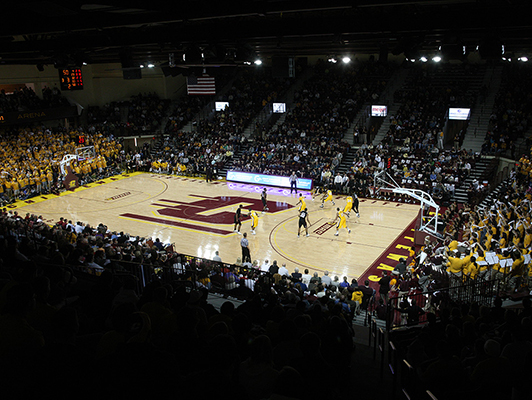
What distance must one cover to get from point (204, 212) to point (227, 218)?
5.66 feet

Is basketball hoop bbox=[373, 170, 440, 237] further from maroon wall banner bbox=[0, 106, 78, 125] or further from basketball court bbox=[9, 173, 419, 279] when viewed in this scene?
maroon wall banner bbox=[0, 106, 78, 125]

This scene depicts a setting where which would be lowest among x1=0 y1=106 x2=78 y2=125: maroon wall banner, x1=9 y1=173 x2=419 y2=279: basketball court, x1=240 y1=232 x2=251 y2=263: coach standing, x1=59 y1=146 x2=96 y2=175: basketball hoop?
x1=9 y1=173 x2=419 y2=279: basketball court

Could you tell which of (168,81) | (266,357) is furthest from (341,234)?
(168,81)

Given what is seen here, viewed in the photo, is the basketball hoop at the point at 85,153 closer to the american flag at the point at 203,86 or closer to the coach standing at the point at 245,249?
the american flag at the point at 203,86

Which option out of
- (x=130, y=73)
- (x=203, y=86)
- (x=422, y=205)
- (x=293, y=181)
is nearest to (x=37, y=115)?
(x=130, y=73)

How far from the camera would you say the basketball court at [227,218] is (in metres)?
17.8

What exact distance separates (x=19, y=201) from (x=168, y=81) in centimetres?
2236

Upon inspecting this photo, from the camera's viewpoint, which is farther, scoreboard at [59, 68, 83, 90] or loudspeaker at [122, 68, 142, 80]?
scoreboard at [59, 68, 83, 90]

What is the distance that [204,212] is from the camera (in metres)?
23.7

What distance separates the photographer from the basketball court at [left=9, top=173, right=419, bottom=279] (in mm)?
17828

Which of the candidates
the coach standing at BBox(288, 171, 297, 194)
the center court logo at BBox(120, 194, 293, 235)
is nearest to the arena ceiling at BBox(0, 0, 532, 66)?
the center court logo at BBox(120, 194, 293, 235)

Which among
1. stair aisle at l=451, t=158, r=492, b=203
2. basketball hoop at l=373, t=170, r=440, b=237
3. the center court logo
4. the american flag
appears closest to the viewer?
basketball hoop at l=373, t=170, r=440, b=237

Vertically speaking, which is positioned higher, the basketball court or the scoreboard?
the scoreboard

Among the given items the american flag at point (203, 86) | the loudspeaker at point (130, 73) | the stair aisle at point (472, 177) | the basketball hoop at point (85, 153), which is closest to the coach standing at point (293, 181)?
the stair aisle at point (472, 177)
